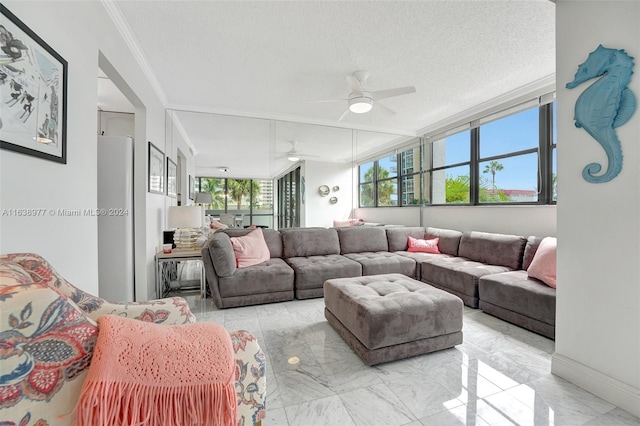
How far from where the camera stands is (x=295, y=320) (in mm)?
2500

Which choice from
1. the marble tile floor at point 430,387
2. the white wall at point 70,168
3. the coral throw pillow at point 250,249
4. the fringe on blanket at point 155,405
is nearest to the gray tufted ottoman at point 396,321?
the marble tile floor at point 430,387

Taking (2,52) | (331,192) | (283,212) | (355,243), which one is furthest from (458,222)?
(2,52)

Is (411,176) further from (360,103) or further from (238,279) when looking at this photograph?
(238,279)

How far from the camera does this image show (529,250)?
2.85m

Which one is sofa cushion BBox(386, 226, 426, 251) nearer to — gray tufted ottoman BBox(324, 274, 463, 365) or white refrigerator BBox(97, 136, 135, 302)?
gray tufted ottoman BBox(324, 274, 463, 365)

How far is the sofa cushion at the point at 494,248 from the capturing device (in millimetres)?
2977

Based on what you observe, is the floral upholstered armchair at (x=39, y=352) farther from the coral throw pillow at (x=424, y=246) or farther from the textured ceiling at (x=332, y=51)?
the coral throw pillow at (x=424, y=246)

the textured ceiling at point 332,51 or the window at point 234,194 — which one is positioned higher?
the textured ceiling at point 332,51

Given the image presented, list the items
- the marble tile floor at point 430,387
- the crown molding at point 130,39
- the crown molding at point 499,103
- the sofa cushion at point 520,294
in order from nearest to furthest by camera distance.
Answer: the marble tile floor at point 430,387
the crown molding at point 130,39
the sofa cushion at point 520,294
the crown molding at point 499,103

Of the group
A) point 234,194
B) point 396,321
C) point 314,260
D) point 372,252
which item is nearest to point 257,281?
point 314,260

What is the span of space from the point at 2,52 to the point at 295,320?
2.46 metres

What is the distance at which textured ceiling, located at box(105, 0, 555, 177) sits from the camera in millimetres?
2002

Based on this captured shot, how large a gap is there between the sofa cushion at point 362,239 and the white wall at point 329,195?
32.6 inches

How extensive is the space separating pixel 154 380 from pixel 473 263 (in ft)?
11.4
